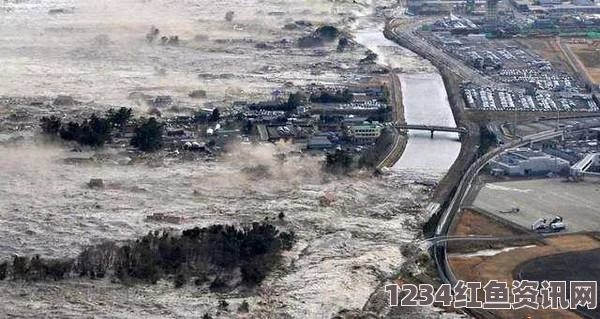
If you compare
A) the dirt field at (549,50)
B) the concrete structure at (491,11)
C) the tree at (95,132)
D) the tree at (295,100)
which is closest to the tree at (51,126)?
the tree at (95,132)

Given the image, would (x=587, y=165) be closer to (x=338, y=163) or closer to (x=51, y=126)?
(x=338, y=163)

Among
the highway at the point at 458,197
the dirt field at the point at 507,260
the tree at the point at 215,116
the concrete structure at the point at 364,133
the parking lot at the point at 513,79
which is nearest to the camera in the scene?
the dirt field at the point at 507,260

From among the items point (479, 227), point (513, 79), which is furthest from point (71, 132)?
point (513, 79)

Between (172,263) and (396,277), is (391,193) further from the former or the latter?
(172,263)

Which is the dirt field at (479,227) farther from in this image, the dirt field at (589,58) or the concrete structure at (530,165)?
the dirt field at (589,58)

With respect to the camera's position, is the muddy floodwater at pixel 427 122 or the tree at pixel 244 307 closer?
the tree at pixel 244 307

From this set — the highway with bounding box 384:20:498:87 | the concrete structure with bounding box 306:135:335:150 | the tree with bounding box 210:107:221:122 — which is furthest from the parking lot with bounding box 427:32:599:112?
the tree with bounding box 210:107:221:122
